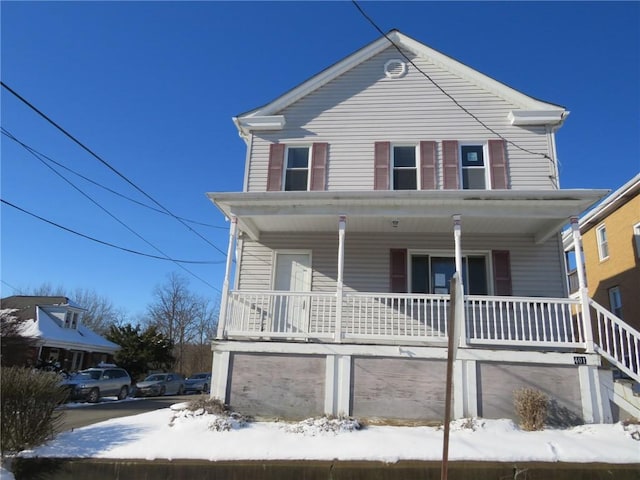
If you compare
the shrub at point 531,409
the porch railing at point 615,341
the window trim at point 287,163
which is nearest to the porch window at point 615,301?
the porch railing at point 615,341

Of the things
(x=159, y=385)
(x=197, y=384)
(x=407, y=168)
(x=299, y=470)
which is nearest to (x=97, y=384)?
(x=159, y=385)

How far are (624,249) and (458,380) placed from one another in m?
10.3

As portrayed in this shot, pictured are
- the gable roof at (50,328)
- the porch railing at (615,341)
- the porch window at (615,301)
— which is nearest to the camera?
the porch railing at (615,341)

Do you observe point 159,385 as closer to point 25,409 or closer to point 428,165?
point 25,409

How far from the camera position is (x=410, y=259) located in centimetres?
1123

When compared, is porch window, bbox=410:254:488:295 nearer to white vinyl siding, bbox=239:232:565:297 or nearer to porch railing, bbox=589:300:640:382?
white vinyl siding, bbox=239:232:565:297

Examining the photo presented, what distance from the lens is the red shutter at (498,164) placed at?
11.3 metres

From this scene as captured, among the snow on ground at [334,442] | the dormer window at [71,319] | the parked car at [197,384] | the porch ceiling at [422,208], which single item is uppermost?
the porch ceiling at [422,208]

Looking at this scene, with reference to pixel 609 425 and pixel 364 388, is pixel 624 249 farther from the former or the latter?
pixel 364 388

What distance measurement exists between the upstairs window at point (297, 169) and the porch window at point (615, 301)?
11629mm

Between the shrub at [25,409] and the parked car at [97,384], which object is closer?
the shrub at [25,409]

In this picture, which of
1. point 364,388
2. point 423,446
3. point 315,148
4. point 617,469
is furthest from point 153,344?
point 617,469

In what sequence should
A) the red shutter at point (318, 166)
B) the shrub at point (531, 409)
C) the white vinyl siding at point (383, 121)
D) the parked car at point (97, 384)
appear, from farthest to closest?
the parked car at point (97, 384) → the red shutter at point (318, 166) → the white vinyl siding at point (383, 121) → the shrub at point (531, 409)

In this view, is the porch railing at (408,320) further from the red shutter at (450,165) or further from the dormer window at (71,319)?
the dormer window at (71,319)
